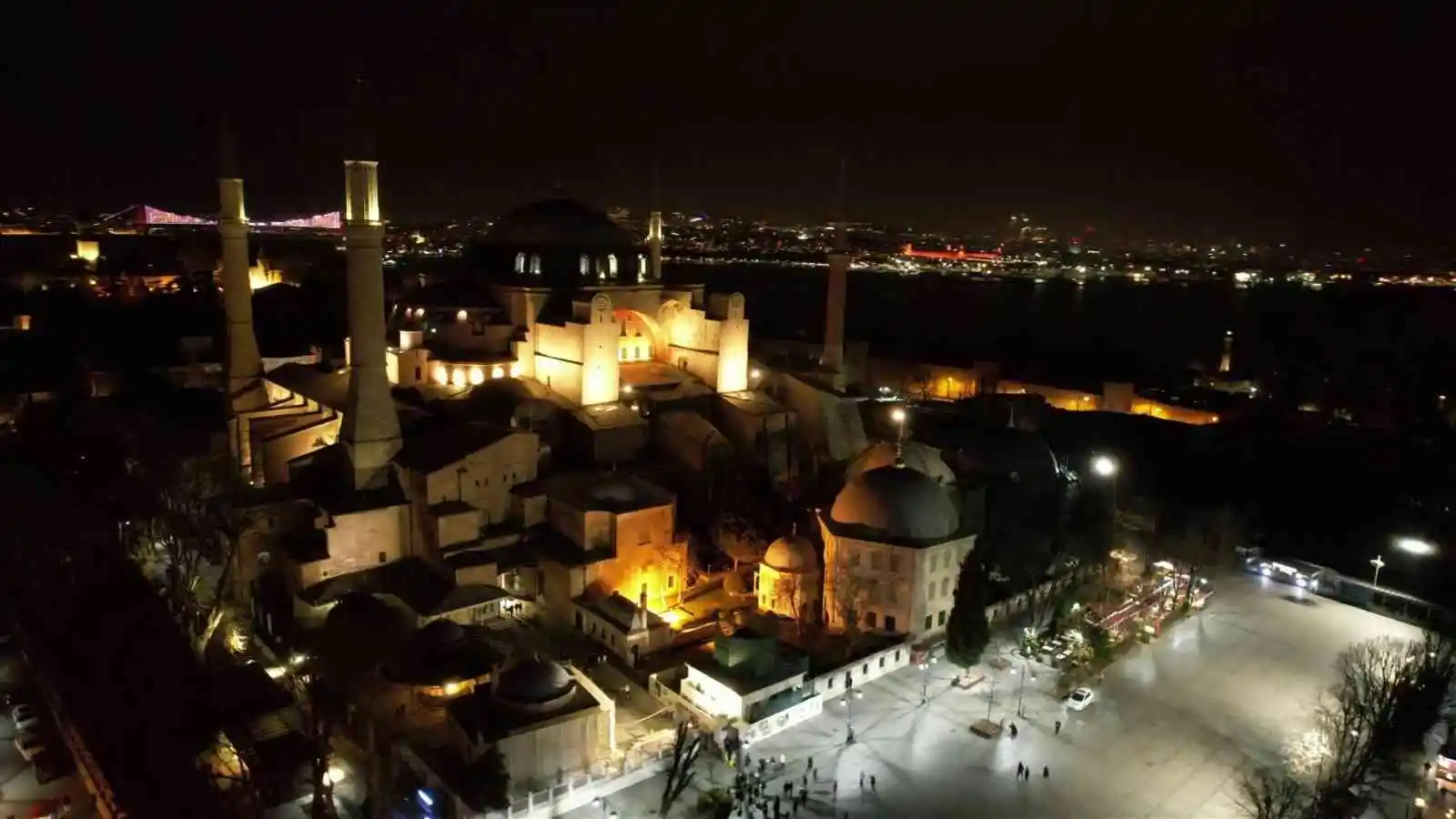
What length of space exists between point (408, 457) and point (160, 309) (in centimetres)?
3741

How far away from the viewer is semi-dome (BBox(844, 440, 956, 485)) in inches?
1078

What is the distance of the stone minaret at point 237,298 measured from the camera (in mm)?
31203

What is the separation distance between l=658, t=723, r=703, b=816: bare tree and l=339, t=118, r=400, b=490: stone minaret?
1119 centimetres

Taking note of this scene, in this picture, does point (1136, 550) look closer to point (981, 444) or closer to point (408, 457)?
point (981, 444)

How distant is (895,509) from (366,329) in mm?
14049


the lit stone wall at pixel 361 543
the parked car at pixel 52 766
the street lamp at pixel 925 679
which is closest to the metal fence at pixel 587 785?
the street lamp at pixel 925 679

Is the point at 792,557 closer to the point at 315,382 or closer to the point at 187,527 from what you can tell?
the point at 187,527

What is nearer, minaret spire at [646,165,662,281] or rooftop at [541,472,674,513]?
rooftop at [541,472,674,513]

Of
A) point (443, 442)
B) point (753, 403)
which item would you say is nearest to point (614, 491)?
point (443, 442)

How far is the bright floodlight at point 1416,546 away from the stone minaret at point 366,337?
98.6ft

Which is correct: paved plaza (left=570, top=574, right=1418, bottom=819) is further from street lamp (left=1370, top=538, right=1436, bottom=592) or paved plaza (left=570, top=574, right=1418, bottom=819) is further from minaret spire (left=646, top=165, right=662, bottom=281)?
minaret spire (left=646, top=165, right=662, bottom=281)

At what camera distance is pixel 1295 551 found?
113 feet

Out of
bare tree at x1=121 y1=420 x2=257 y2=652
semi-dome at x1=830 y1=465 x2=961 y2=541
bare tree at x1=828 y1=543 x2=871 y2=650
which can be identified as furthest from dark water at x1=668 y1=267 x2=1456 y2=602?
bare tree at x1=121 y1=420 x2=257 y2=652

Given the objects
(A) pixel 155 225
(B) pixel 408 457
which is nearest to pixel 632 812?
(B) pixel 408 457
